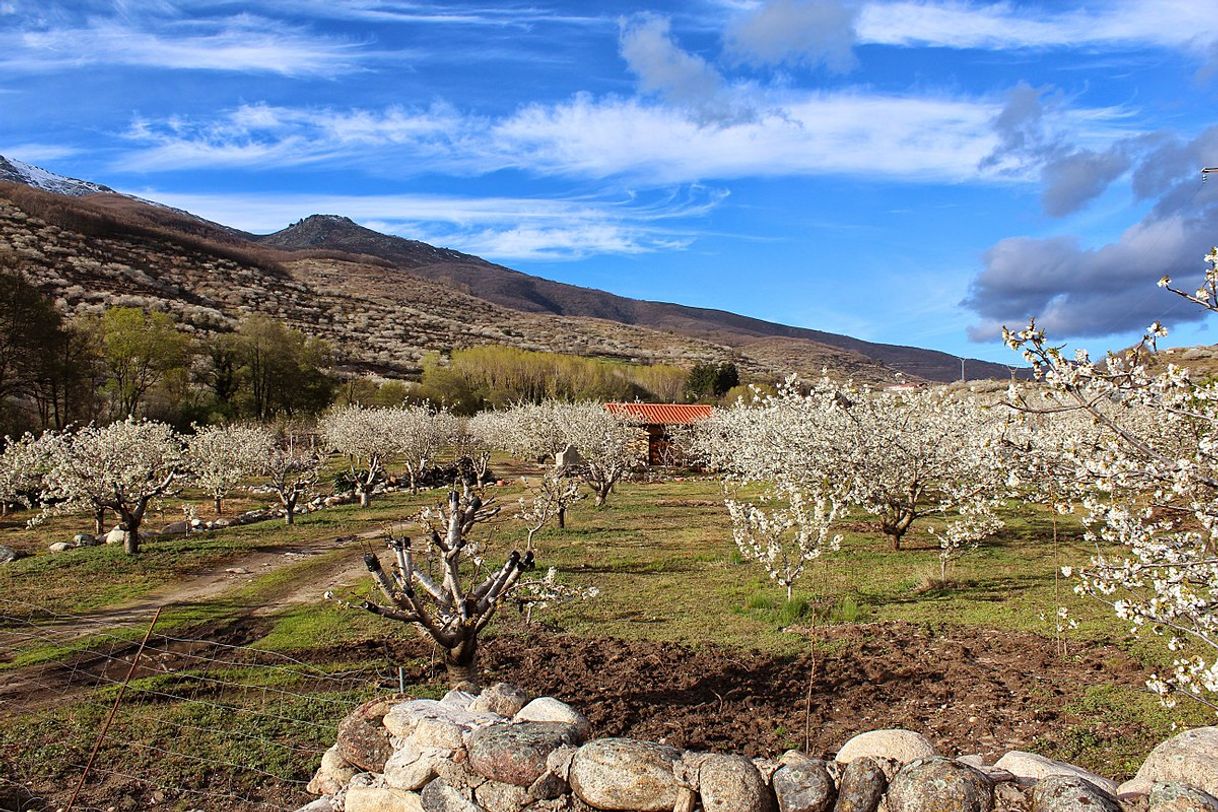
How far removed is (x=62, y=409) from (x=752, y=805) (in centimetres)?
4496

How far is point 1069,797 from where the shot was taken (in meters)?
3.92

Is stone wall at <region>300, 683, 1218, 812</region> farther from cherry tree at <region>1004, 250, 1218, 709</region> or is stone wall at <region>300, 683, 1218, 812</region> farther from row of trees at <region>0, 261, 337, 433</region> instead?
row of trees at <region>0, 261, 337, 433</region>

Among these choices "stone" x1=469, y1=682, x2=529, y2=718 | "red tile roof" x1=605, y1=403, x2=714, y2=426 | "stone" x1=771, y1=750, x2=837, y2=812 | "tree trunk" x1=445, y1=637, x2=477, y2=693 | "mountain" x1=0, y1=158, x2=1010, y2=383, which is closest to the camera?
"stone" x1=771, y1=750, x2=837, y2=812

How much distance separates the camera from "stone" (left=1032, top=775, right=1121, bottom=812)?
385cm

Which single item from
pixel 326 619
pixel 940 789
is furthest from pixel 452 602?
pixel 940 789

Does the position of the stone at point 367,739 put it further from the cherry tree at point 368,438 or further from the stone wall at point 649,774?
the cherry tree at point 368,438

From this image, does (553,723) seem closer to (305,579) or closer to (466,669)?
(466,669)

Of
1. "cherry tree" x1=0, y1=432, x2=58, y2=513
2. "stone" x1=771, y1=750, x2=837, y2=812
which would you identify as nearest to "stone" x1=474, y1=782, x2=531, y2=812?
"stone" x1=771, y1=750, x2=837, y2=812

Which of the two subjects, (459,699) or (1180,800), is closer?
(1180,800)

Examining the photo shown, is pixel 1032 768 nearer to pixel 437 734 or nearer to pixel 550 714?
pixel 550 714

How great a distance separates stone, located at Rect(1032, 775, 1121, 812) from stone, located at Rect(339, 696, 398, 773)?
4845mm

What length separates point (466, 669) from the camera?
890 cm

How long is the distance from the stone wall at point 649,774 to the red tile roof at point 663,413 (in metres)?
49.0

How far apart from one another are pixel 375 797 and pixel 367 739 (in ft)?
1.79
